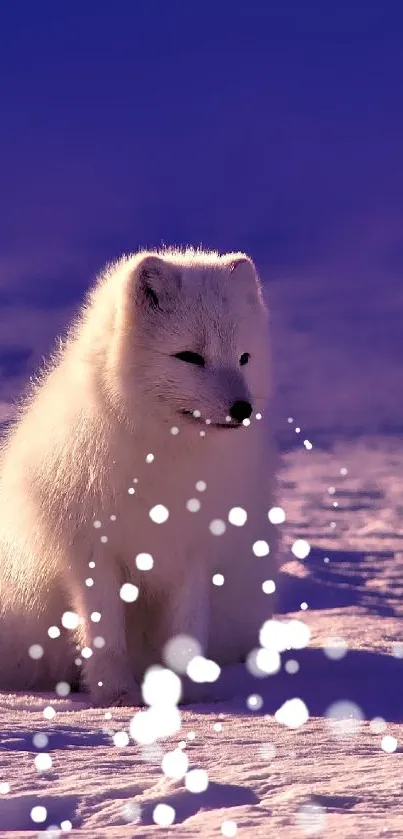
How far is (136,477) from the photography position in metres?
4.57

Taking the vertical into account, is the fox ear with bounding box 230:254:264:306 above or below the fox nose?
above

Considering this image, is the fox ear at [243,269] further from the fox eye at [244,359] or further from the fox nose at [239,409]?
the fox nose at [239,409]

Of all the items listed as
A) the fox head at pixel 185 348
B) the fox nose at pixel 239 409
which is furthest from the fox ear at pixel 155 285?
the fox nose at pixel 239 409

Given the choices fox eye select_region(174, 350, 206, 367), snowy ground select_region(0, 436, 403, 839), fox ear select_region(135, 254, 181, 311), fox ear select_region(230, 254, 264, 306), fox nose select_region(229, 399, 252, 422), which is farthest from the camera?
fox ear select_region(230, 254, 264, 306)

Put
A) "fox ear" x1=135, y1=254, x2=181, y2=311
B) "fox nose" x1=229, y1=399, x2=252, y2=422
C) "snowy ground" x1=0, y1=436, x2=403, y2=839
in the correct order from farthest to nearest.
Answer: "fox ear" x1=135, y1=254, x2=181, y2=311, "fox nose" x1=229, y1=399, x2=252, y2=422, "snowy ground" x1=0, y1=436, x2=403, y2=839

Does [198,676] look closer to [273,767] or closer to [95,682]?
[95,682]

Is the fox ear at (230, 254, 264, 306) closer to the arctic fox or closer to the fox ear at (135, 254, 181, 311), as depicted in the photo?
the arctic fox

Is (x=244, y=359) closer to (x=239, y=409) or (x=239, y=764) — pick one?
(x=239, y=409)

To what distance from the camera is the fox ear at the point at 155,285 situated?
451 centimetres

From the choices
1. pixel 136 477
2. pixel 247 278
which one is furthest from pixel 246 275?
pixel 136 477

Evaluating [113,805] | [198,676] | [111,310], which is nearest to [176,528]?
[198,676]

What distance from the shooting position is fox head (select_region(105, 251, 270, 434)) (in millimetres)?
4289

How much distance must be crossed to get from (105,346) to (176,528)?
845 millimetres

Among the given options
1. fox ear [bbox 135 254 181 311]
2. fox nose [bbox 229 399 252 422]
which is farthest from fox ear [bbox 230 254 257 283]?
fox nose [bbox 229 399 252 422]
